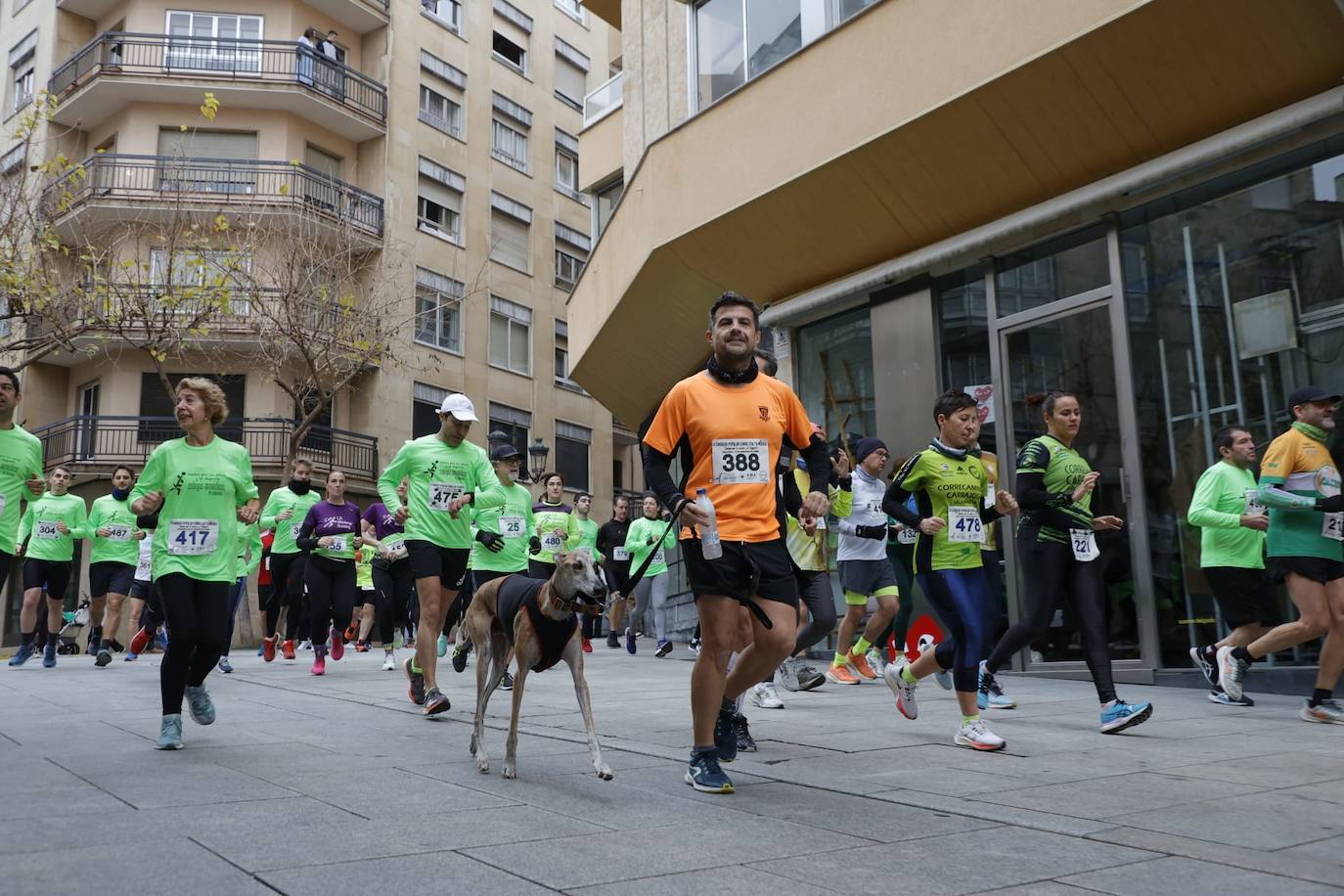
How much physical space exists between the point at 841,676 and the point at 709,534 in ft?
20.1

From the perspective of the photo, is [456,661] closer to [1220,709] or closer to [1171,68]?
[1220,709]

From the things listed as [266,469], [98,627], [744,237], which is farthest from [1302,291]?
[266,469]

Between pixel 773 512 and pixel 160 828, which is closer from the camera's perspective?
pixel 160 828

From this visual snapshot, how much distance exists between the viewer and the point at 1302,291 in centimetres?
980

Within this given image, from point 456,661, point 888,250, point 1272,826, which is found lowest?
point 1272,826

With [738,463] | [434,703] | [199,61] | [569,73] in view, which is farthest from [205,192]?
[738,463]

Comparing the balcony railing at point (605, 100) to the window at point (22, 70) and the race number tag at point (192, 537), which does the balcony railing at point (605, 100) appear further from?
the window at point (22, 70)

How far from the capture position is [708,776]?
4898 mm

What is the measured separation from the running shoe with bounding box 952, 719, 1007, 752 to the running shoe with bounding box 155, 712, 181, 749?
4.27m

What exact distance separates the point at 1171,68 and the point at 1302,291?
2.21 metres

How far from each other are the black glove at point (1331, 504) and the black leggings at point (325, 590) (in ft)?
29.6

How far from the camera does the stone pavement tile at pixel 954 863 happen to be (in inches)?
133

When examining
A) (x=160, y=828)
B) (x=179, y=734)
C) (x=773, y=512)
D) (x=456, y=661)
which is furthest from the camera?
(x=456, y=661)

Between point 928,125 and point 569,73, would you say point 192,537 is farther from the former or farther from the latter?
point 569,73
